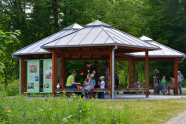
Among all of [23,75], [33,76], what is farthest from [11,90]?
[23,75]

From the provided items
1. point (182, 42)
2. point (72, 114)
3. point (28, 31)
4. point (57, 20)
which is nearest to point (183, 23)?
point (182, 42)

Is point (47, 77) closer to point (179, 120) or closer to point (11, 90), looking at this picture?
point (11, 90)

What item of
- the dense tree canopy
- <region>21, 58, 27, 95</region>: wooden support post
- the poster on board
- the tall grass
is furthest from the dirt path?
the dense tree canopy

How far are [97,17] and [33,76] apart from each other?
14698mm

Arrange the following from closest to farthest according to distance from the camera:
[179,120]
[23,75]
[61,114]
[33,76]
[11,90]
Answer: [61,114] < [179,120] < [11,90] < [33,76] < [23,75]

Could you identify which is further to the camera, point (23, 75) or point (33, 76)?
point (23, 75)

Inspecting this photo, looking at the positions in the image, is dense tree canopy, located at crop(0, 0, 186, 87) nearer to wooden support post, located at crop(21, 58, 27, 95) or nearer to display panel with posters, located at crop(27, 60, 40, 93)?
wooden support post, located at crop(21, 58, 27, 95)

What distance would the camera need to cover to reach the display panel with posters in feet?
51.2

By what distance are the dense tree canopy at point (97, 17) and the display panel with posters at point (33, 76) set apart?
8214 mm

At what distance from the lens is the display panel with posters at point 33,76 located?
15617 mm

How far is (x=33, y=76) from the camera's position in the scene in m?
15.7

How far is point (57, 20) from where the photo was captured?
27.0 meters

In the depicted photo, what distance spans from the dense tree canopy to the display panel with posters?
8214 millimetres

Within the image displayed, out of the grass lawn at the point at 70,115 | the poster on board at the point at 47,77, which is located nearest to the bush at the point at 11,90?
the grass lawn at the point at 70,115
